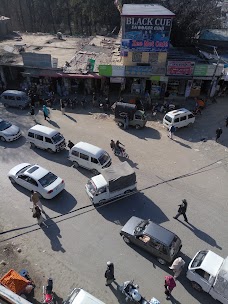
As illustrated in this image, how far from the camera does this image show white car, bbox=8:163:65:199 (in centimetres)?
1609

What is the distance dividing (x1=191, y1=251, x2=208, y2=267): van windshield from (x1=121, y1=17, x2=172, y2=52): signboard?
63.1 ft

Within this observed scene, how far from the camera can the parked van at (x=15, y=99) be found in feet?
86.0

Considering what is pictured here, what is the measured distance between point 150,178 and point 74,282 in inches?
331

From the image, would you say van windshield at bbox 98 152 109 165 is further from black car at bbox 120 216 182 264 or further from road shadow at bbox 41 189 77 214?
black car at bbox 120 216 182 264

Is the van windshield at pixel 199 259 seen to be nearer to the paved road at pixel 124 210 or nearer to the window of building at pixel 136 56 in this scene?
the paved road at pixel 124 210

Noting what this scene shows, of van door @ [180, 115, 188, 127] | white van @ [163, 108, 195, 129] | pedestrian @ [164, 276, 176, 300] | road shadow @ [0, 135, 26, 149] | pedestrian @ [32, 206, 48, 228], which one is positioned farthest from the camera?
van door @ [180, 115, 188, 127]

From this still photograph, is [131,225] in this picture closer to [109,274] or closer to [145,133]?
[109,274]

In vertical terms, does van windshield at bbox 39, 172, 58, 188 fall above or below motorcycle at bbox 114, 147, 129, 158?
above

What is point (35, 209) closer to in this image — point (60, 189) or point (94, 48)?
point (60, 189)

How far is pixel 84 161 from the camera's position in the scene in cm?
1853

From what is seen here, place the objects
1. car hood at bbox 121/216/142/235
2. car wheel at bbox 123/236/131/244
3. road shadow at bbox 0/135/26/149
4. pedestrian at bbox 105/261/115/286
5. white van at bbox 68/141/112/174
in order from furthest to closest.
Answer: road shadow at bbox 0/135/26/149, white van at bbox 68/141/112/174, car wheel at bbox 123/236/131/244, car hood at bbox 121/216/142/235, pedestrian at bbox 105/261/115/286

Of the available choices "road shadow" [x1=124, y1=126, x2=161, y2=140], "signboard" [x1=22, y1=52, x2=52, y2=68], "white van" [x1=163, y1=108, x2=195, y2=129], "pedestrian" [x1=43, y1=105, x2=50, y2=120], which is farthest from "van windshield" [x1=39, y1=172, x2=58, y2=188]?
"signboard" [x1=22, y1=52, x2=52, y2=68]

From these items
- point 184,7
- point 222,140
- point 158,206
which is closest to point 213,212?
point 158,206

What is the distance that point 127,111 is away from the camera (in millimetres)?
23438
